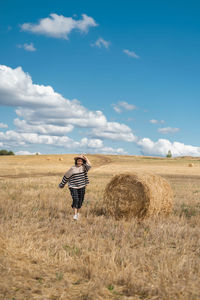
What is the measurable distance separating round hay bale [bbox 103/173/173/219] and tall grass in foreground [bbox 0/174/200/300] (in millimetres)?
1207

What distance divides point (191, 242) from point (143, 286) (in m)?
2.61

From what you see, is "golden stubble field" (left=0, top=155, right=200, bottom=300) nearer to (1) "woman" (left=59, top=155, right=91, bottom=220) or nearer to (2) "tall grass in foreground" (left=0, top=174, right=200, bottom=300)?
(2) "tall grass in foreground" (left=0, top=174, right=200, bottom=300)

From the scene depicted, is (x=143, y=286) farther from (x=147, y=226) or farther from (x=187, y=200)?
(x=187, y=200)

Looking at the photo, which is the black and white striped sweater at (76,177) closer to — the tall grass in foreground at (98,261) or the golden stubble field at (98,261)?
the golden stubble field at (98,261)

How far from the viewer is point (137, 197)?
1026 centimetres

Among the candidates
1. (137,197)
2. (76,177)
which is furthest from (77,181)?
(137,197)

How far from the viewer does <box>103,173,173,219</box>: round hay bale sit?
33.1ft

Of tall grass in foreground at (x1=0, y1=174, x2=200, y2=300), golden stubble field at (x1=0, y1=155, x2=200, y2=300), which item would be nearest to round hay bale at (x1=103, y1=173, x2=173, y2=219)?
golden stubble field at (x1=0, y1=155, x2=200, y2=300)

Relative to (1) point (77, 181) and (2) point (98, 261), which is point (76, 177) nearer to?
(1) point (77, 181)

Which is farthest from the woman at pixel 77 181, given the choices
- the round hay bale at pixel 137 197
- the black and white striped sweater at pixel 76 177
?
the round hay bale at pixel 137 197

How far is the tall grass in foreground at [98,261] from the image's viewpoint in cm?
446

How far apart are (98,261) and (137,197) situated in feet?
16.7

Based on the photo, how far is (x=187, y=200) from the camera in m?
13.7

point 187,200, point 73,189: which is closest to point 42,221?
point 73,189
